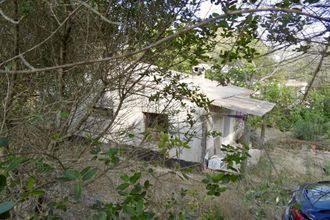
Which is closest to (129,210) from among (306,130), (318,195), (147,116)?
(147,116)

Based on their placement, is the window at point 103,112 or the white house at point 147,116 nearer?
the white house at point 147,116

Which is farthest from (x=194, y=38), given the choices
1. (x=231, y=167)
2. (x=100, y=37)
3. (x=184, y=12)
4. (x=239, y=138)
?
(x=239, y=138)

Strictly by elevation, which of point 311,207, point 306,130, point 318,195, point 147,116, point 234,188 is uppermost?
point 147,116

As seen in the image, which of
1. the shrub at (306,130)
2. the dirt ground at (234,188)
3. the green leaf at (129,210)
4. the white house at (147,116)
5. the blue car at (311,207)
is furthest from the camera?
the shrub at (306,130)

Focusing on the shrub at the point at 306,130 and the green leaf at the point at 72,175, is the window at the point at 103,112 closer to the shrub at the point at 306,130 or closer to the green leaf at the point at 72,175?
the green leaf at the point at 72,175

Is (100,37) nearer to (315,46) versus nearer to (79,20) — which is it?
(79,20)

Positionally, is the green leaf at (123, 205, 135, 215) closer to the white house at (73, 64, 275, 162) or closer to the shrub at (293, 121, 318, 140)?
the white house at (73, 64, 275, 162)

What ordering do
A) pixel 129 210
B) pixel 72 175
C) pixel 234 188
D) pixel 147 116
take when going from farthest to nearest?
pixel 234 188
pixel 147 116
pixel 129 210
pixel 72 175

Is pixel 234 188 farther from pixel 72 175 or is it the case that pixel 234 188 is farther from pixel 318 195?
pixel 72 175

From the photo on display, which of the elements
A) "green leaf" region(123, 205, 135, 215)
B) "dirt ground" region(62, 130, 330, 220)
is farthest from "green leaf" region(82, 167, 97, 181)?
"dirt ground" region(62, 130, 330, 220)

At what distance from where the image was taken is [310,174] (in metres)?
11.1

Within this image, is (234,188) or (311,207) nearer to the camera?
(311,207)

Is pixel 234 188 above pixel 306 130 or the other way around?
A: the other way around

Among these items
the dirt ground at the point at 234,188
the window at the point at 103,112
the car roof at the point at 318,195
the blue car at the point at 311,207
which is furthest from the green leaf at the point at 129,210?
the car roof at the point at 318,195
